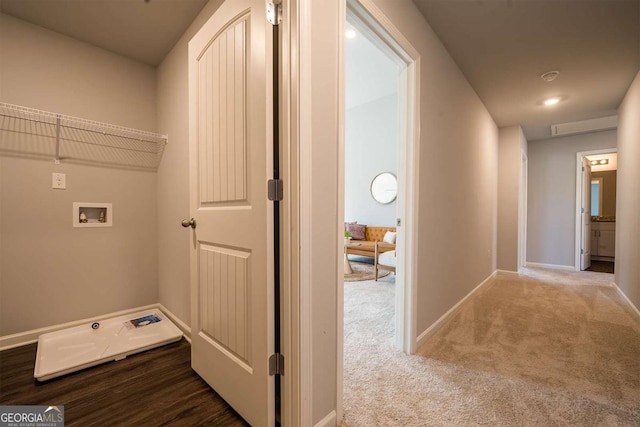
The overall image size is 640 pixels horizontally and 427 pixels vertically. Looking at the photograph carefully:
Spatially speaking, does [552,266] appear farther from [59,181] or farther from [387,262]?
[59,181]

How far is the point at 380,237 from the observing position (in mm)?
4883

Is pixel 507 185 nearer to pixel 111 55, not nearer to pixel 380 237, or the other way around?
pixel 380 237

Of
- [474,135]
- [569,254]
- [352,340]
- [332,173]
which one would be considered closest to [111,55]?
[332,173]

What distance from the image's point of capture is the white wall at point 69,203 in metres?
1.88

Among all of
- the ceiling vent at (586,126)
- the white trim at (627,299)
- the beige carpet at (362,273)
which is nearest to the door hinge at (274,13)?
the beige carpet at (362,273)

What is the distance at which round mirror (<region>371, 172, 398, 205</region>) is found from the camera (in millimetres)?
4902

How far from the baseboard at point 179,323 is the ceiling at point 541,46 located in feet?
9.37

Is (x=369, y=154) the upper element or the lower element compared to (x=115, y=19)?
lower

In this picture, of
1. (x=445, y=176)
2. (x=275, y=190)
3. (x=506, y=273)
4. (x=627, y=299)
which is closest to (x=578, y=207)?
(x=506, y=273)

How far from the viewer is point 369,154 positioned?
5.31 meters

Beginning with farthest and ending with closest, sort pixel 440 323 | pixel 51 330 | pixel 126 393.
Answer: pixel 440 323 → pixel 51 330 → pixel 126 393

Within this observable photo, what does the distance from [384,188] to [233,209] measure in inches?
163

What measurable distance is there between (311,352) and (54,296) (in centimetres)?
223

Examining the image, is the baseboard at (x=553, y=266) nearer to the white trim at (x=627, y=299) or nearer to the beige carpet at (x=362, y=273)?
the white trim at (x=627, y=299)
